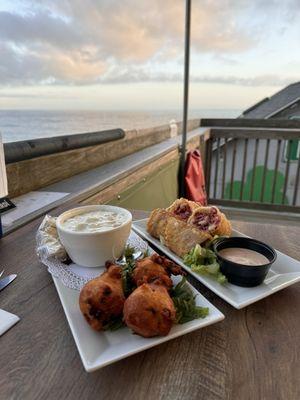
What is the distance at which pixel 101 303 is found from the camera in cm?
62

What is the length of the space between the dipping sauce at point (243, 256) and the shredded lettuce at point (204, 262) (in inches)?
1.3

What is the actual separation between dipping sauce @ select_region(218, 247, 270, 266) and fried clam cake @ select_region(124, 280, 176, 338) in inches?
11.7

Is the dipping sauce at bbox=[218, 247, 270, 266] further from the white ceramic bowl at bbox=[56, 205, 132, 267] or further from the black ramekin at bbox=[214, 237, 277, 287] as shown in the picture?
the white ceramic bowl at bbox=[56, 205, 132, 267]

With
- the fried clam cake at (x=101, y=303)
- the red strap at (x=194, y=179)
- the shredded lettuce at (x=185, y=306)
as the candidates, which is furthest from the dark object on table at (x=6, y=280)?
the red strap at (x=194, y=179)

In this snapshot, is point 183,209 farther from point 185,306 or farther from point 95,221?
point 185,306

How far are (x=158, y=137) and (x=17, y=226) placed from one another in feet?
10.1

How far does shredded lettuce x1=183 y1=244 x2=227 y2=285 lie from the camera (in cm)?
82

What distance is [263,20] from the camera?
3.96 m

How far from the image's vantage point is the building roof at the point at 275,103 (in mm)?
5898

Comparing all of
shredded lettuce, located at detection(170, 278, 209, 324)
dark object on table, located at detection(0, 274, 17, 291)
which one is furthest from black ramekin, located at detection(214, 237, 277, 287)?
dark object on table, located at detection(0, 274, 17, 291)

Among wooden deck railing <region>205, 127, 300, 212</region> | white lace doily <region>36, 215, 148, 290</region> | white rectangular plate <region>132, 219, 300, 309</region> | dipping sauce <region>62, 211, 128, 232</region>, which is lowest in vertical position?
wooden deck railing <region>205, 127, 300, 212</region>

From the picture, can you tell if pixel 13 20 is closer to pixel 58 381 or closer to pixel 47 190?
pixel 47 190

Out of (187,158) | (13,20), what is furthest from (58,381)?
(187,158)

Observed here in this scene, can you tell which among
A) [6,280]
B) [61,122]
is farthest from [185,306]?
[61,122]
